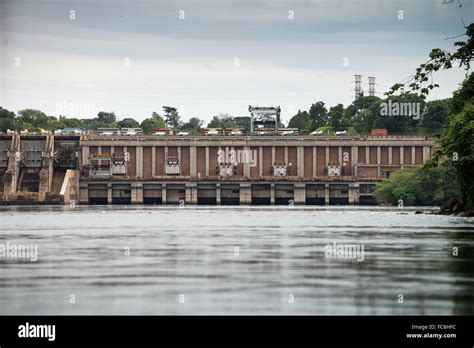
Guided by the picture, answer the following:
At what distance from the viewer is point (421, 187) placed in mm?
171125

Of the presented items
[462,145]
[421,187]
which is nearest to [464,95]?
[462,145]

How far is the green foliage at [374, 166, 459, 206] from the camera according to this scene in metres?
165

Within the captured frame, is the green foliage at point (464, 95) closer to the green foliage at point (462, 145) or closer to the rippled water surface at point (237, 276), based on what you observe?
the green foliage at point (462, 145)

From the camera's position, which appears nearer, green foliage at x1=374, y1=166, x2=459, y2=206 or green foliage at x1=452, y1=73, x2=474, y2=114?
green foliage at x1=452, y1=73, x2=474, y2=114

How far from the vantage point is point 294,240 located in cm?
6531

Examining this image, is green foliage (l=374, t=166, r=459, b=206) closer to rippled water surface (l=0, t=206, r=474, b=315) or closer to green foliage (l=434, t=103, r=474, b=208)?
green foliage (l=434, t=103, r=474, b=208)

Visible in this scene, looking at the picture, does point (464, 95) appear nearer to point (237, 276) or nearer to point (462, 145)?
point (462, 145)

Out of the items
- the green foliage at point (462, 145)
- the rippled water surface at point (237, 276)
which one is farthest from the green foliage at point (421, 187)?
the rippled water surface at point (237, 276)

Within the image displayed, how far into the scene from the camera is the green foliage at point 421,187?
165m

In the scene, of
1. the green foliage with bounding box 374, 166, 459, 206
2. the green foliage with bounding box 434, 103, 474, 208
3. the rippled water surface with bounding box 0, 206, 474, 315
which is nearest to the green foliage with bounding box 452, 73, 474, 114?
the green foliage with bounding box 434, 103, 474, 208

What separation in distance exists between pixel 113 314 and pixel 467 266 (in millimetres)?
18316
